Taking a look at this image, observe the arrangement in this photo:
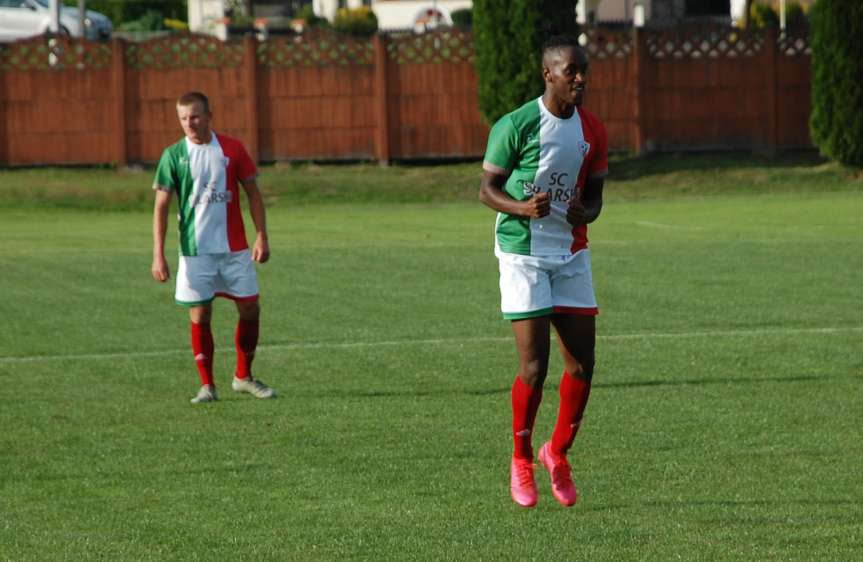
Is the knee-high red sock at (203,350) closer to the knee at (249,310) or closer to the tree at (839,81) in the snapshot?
the knee at (249,310)

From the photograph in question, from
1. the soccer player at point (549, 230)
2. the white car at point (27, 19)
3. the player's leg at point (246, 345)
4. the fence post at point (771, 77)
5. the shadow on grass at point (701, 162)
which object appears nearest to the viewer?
the soccer player at point (549, 230)

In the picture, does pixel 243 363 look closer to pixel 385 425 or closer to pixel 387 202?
pixel 385 425

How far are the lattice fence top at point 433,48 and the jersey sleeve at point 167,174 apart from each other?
23594mm

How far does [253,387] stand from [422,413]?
4.88 feet

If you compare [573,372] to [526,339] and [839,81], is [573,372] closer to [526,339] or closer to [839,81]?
[526,339]

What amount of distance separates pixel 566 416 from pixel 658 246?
14.0 meters

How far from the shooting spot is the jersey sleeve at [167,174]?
11.2 metres

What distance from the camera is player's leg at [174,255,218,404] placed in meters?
11.3

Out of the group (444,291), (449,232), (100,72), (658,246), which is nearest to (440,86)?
(100,72)

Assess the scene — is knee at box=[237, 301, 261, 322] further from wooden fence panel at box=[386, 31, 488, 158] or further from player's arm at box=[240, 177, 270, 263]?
wooden fence panel at box=[386, 31, 488, 158]

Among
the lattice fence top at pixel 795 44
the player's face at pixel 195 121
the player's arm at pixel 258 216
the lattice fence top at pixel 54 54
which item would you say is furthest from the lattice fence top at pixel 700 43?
the player's face at pixel 195 121

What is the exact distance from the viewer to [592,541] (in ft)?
23.4

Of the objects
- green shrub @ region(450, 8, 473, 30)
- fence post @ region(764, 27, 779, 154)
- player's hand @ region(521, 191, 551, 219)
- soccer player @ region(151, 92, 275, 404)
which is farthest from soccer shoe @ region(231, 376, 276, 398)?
green shrub @ region(450, 8, 473, 30)

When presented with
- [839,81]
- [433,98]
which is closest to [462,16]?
[433,98]
